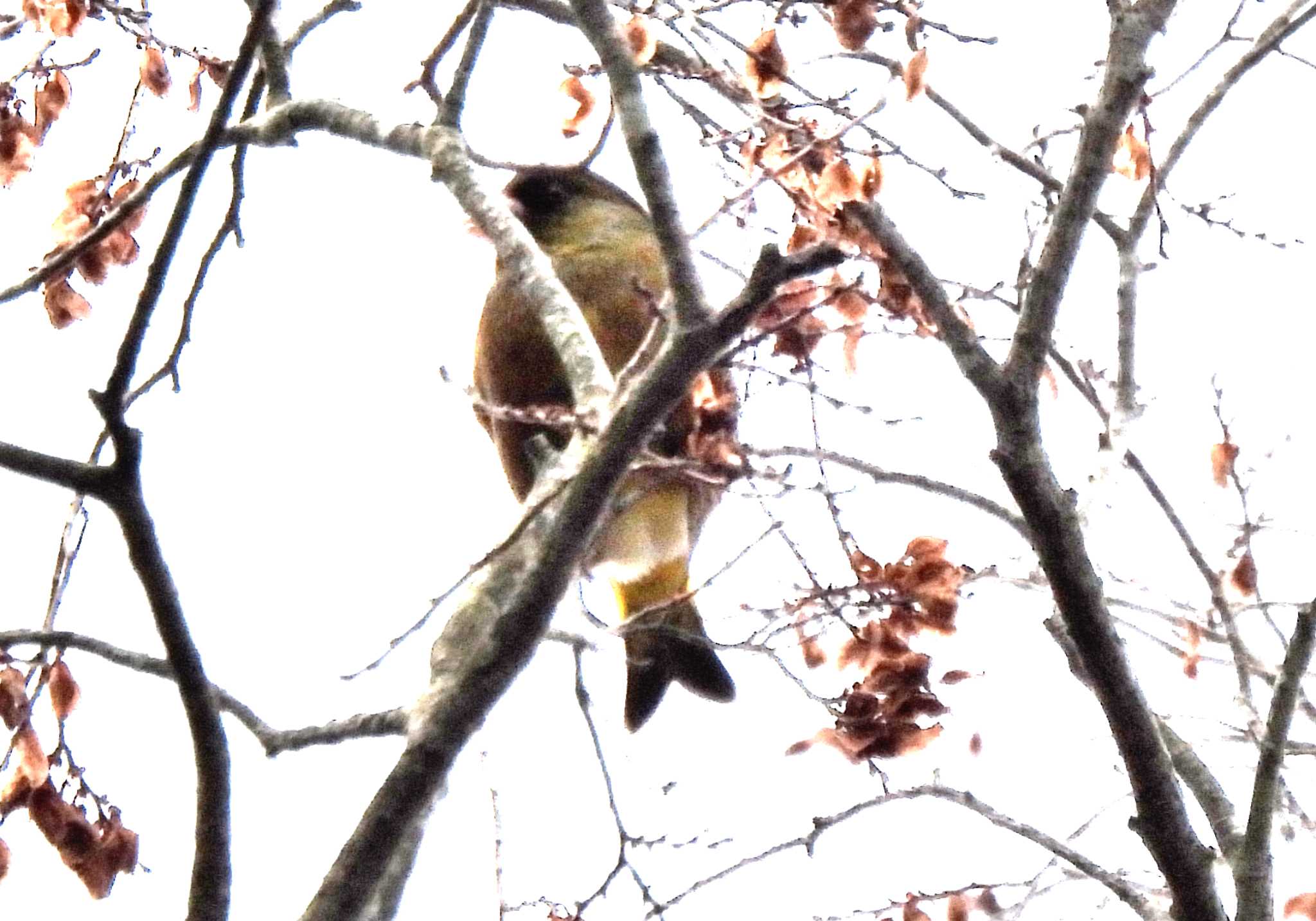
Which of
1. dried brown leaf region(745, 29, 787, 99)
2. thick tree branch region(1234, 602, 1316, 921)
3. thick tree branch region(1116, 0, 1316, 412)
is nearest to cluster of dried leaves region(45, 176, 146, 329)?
dried brown leaf region(745, 29, 787, 99)

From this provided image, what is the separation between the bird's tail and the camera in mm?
3748

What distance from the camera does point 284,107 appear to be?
8.82ft

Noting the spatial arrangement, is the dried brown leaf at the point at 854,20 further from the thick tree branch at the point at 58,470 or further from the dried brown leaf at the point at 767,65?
the thick tree branch at the point at 58,470

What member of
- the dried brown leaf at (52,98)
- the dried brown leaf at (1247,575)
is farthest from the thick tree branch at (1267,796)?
the dried brown leaf at (52,98)

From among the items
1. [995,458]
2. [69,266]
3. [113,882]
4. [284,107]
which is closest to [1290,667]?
[995,458]

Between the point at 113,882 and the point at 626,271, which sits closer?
the point at 113,882

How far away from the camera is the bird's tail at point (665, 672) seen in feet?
12.3

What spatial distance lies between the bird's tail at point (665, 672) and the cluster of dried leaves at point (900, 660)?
1412mm

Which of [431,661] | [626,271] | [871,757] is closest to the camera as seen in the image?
[431,661]

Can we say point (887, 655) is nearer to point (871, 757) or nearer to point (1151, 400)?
point (871, 757)

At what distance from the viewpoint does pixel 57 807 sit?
217cm

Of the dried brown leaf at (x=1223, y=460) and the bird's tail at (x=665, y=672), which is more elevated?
the bird's tail at (x=665, y=672)

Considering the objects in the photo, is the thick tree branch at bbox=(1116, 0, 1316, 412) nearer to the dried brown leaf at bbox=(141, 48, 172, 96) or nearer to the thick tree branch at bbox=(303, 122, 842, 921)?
the thick tree branch at bbox=(303, 122, 842, 921)

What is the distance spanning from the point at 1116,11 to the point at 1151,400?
0.81 m
